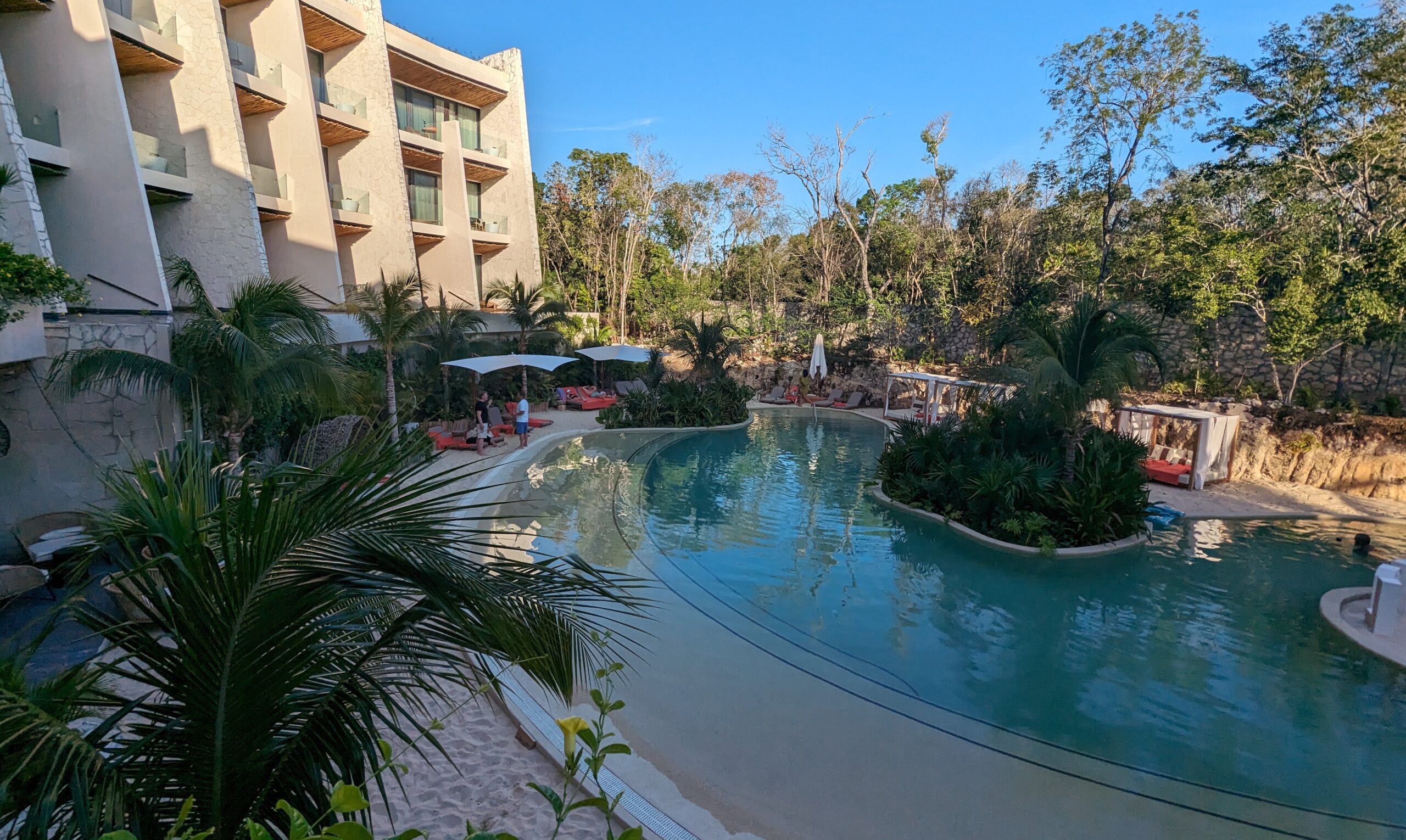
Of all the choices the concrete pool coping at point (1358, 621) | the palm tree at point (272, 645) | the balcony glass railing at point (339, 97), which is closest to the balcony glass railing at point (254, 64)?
the balcony glass railing at point (339, 97)

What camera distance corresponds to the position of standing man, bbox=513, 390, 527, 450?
14.1 m

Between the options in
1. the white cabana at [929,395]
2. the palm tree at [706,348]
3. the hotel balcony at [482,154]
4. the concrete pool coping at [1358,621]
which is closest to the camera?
the concrete pool coping at [1358,621]

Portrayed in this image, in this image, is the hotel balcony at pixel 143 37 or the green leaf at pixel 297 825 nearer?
the green leaf at pixel 297 825

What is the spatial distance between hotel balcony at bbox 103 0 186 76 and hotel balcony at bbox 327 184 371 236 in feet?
18.4

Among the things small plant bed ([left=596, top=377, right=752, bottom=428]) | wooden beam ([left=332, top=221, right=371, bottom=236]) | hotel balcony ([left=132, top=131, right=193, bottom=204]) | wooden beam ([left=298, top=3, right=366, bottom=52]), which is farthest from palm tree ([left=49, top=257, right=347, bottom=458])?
wooden beam ([left=298, top=3, right=366, bottom=52])

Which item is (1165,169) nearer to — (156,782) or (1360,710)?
(1360,710)

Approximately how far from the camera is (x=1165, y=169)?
18.7m

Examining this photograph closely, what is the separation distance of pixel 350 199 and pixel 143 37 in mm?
7481

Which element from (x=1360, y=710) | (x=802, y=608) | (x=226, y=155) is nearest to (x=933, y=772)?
(x=802, y=608)

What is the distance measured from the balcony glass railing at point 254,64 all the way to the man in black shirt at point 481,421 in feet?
31.6

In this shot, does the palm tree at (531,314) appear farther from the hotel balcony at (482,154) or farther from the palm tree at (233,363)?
the palm tree at (233,363)

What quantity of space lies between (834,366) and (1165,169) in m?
11.1

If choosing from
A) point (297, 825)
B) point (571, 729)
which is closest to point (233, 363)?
point (571, 729)

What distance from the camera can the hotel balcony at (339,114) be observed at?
19219mm
